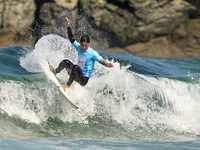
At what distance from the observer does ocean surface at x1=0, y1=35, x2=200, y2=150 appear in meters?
6.25

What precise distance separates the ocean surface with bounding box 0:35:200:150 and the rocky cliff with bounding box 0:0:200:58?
10667 millimetres

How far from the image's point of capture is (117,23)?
68.8 ft

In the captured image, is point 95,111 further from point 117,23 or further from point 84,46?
point 117,23

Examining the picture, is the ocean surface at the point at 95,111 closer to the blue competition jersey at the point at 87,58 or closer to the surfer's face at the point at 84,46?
the blue competition jersey at the point at 87,58

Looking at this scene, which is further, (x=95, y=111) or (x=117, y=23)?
(x=117, y=23)

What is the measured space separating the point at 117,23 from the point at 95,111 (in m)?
13.9

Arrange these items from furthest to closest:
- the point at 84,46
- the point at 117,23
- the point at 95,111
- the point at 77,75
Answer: the point at 117,23
the point at 95,111
the point at 77,75
the point at 84,46

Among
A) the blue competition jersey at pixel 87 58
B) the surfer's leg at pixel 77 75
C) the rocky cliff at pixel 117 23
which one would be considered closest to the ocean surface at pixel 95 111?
the surfer's leg at pixel 77 75

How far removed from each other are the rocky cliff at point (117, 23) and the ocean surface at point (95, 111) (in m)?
10.7

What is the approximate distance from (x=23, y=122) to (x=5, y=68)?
375 cm

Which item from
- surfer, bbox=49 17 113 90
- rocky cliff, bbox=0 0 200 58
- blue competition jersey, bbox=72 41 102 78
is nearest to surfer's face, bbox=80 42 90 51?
surfer, bbox=49 17 113 90

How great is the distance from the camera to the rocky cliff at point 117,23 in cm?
2027

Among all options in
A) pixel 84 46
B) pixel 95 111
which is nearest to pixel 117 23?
pixel 95 111

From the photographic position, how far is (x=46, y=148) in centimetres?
532
